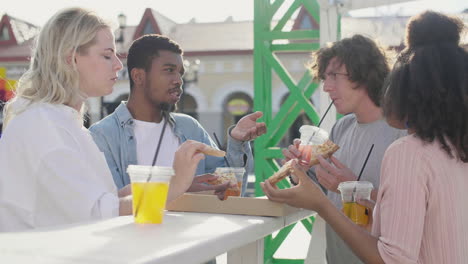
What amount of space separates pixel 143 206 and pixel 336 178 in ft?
3.23

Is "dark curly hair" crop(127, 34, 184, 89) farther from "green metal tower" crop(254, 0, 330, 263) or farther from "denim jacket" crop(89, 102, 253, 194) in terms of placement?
"green metal tower" crop(254, 0, 330, 263)

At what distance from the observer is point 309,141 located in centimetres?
232

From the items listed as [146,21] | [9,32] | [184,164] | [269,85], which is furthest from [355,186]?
[9,32]

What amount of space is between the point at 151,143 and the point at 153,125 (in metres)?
0.11

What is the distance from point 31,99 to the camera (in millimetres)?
1915

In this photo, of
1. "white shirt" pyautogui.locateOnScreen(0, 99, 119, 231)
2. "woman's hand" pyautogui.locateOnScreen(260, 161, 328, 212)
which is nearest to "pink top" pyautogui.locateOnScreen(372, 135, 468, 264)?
"woman's hand" pyautogui.locateOnScreen(260, 161, 328, 212)

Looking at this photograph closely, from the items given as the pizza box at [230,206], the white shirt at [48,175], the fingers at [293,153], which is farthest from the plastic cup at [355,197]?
the white shirt at [48,175]

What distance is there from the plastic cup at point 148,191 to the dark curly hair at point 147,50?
153cm

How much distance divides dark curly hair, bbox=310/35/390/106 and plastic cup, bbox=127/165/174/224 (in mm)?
1429

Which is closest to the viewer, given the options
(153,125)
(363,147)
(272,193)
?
(272,193)

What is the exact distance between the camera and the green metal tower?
449 cm

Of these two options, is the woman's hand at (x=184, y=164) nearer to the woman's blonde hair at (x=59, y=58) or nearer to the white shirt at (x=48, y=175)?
the white shirt at (x=48, y=175)

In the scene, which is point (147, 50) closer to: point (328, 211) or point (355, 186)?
point (355, 186)

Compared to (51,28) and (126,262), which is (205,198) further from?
(126,262)
